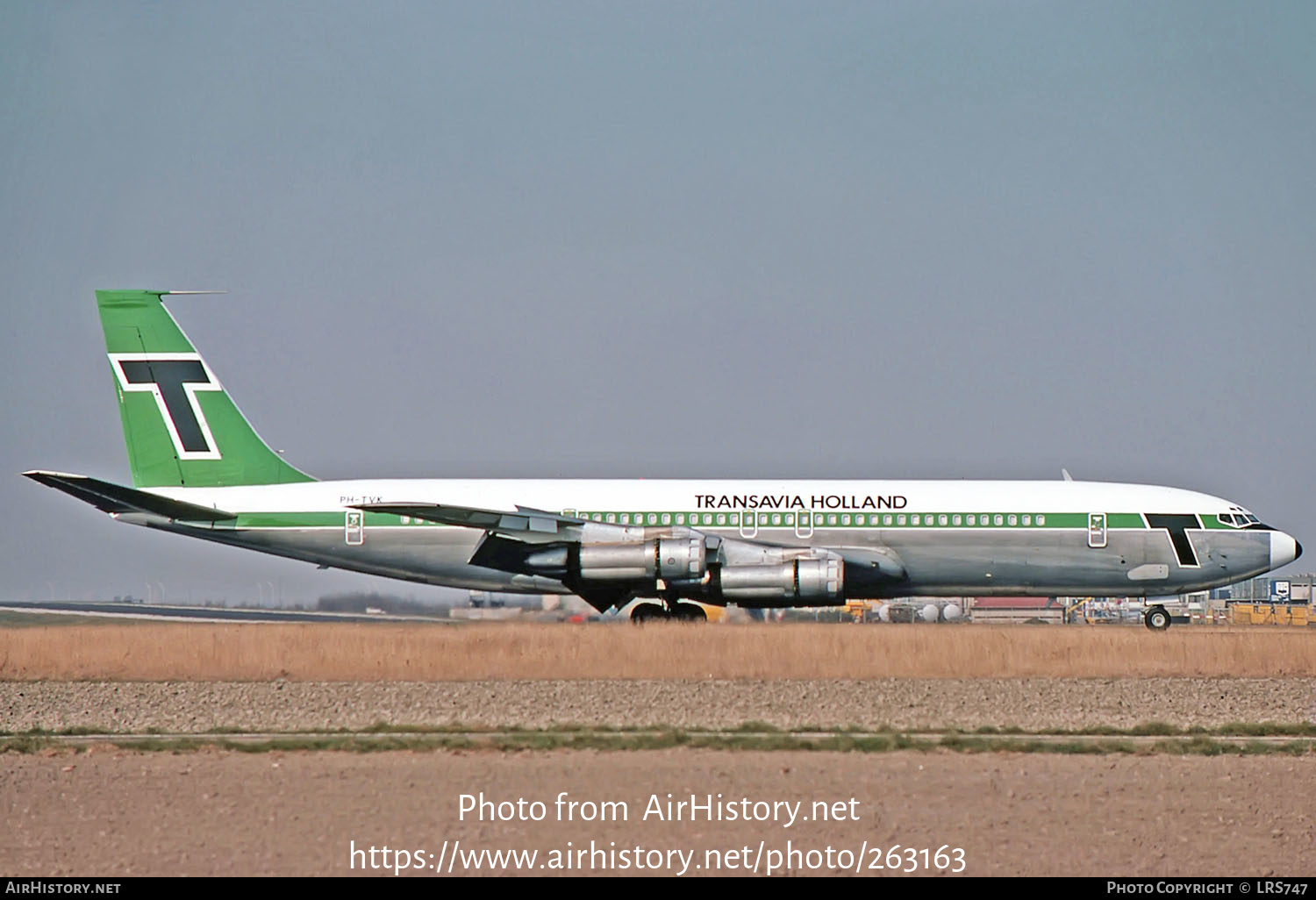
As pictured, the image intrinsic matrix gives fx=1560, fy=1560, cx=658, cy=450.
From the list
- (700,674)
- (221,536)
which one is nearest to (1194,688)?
(700,674)

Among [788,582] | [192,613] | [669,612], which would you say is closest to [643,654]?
[788,582]

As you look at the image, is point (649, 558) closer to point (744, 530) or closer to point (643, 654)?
point (744, 530)

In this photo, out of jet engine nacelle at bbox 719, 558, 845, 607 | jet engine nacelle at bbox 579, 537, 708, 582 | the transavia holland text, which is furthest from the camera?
the transavia holland text

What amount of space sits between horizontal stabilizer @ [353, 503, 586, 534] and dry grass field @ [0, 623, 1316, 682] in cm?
437

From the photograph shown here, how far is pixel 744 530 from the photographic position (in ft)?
112

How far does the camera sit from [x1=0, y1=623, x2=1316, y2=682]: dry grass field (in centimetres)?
2380

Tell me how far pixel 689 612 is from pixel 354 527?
7739 millimetres

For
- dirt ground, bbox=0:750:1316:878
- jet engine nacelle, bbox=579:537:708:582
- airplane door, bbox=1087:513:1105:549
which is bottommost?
dirt ground, bbox=0:750:1316:878

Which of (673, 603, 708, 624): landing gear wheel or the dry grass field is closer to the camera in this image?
the dry grass field

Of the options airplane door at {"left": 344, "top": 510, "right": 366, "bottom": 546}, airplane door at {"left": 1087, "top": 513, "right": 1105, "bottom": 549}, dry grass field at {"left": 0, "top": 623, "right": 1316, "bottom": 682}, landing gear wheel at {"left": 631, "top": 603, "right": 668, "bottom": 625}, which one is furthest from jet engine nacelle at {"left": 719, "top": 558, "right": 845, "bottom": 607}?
airplane door at {"left": 344, "top": 510, "right": 366, "bottom": 546}

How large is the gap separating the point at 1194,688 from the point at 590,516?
1535 cm

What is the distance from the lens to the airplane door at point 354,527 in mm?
34906

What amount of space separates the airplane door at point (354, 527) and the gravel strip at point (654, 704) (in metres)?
12.2

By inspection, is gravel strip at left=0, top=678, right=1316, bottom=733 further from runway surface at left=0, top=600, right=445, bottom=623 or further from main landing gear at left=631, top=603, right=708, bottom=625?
runway surface at left=0, top=600, right=445, bottom=623
